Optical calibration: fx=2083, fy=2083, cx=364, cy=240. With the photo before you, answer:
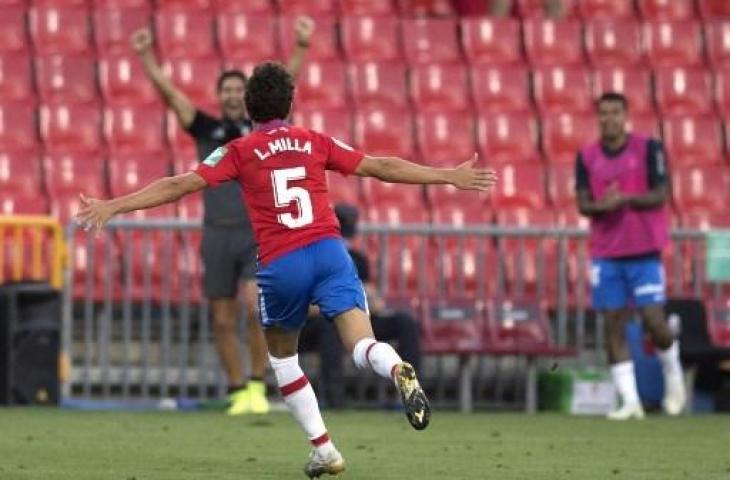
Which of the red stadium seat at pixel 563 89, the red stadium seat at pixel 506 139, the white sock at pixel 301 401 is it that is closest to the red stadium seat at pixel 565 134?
the red stadium seat at pixel 506 139

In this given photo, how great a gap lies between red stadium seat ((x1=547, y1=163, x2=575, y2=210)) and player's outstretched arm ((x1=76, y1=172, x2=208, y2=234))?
10.4 meters

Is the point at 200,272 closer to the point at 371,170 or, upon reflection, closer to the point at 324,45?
the point at 324,45

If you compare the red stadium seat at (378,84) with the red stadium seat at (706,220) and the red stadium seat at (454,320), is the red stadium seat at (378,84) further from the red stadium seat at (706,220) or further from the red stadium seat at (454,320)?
the red stadium seat at (454,320)

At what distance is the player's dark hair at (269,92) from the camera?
30.7ft

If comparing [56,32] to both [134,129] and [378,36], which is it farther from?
[378,36]

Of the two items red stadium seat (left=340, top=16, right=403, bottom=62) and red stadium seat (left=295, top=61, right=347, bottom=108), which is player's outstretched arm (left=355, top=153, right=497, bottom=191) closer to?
red stadium seat (left=295, top=61, right=347, bottom=108)

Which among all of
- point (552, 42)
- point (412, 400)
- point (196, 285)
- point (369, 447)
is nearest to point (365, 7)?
point (552, 42)

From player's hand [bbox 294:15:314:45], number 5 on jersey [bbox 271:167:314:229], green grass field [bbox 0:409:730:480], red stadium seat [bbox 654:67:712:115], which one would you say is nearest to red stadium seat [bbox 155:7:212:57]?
red stadium seat [bbox 654:67:712:115]

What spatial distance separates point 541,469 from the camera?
1008 centimetres

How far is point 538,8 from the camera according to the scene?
22.4 meters

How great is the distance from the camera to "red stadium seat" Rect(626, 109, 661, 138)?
2033 centimetres

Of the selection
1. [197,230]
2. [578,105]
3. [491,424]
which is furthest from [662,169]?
[578,105]

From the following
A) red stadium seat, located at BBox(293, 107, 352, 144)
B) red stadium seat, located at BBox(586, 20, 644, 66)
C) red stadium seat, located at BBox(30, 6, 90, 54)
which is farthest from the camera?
red stadium seat, located at BBox(586, 20, 644, 66)

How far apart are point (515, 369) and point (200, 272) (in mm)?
2756
